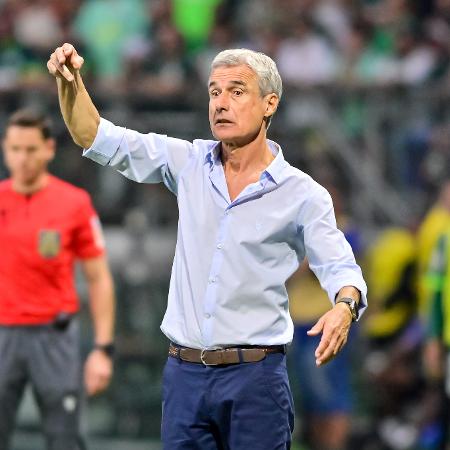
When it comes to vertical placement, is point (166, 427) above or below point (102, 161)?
below

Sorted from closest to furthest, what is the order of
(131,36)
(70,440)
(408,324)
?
1. (70,440)
2. (408,324)
3. (131,36)

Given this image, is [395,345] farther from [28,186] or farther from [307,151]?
[28,186]

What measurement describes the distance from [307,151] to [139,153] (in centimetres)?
688

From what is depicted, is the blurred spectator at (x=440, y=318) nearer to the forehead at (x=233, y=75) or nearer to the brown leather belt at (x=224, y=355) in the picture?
the brown leather belt at (x=224, y=355)

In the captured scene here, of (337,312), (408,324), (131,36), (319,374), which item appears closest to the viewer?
(337,312)

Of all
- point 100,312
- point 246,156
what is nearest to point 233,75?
point 246,156

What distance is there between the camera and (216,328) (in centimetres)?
555

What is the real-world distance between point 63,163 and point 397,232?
2.96m

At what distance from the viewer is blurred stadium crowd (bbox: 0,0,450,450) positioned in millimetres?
11805

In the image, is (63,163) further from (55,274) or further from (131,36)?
(55,274)

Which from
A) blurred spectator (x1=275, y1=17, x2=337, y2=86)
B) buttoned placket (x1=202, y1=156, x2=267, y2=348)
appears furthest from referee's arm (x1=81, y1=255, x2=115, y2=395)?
blurred spectator (x1=275, y1=17, x2=337, y2=86)

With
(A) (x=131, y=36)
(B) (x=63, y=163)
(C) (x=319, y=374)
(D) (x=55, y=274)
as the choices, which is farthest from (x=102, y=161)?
(A) (x=131, y=36)

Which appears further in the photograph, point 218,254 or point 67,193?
point 67,193

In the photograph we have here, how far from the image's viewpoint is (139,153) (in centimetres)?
565
